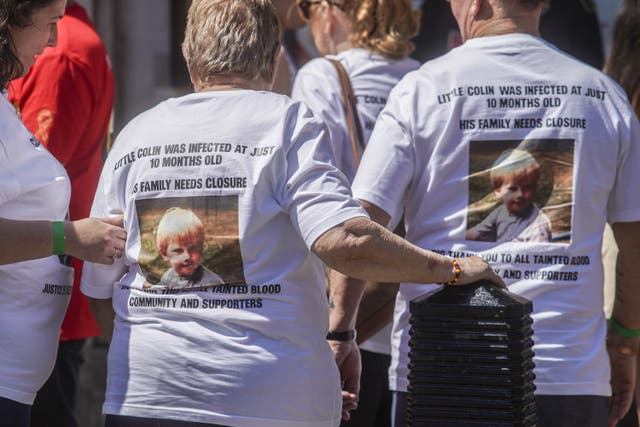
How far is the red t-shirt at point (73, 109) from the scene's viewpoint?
3695mm

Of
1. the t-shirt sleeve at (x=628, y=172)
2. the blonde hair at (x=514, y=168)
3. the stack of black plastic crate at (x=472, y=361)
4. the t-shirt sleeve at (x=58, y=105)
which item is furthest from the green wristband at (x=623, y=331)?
the t-shirt sleeve at (x=58, y=105)

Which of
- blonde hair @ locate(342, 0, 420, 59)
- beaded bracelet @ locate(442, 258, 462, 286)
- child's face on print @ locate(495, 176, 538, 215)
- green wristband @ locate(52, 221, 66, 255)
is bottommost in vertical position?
beaded bracelet @ locate(442, 258, 462, 286)

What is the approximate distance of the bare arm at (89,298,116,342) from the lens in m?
2.96

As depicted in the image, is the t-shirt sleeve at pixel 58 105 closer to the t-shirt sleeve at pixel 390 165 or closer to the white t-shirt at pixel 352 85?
the white t-shirt at pixel 352 85

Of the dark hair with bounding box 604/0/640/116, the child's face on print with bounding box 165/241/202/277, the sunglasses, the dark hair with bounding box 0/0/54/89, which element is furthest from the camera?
the sunglasses

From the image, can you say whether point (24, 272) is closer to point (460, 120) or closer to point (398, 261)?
point (398, 261)

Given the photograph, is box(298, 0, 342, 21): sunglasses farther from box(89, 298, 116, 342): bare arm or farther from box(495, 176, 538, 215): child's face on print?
box(89, 298, 116, 342): bare arm

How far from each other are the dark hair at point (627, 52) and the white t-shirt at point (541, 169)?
2.66 feet

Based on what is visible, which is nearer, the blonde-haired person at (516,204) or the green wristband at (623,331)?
the blonde-haired person at (516,204)

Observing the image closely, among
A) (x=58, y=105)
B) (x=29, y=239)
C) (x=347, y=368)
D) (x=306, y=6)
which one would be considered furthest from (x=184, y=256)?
(x=306, y=6)

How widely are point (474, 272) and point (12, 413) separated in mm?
1159

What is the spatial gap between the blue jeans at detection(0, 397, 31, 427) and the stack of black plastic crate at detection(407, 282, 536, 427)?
0.95m

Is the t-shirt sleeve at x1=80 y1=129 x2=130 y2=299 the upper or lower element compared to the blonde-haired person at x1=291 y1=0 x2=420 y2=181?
lower

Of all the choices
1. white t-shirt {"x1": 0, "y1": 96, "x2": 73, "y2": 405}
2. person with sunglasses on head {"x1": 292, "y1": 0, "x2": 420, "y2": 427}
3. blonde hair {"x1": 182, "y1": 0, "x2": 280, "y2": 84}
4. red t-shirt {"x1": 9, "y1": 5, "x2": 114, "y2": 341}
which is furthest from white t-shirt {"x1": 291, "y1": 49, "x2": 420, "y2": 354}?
white t-shirt {"x1": 0, "y1": 96, "x2": 73, "y2": 405}
